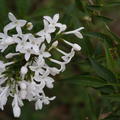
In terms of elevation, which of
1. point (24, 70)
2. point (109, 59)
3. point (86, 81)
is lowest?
point (86, 81)

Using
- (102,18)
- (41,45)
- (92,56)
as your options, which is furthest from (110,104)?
(41,45)

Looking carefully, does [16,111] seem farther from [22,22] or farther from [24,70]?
[22,22]

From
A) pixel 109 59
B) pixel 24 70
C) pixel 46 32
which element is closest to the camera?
pixel 24 70

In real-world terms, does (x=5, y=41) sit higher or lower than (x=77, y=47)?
higher

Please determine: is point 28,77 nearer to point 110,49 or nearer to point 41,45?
point 41,45

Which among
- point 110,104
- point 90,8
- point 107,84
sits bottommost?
point 110,104

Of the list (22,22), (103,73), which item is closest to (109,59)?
(103,73)

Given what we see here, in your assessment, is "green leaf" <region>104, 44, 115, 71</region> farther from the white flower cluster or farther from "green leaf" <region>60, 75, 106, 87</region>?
the white flower cluster

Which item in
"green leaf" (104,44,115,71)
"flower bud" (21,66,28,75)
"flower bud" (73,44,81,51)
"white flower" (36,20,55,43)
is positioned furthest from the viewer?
"green leaf" (104,44,115,71)

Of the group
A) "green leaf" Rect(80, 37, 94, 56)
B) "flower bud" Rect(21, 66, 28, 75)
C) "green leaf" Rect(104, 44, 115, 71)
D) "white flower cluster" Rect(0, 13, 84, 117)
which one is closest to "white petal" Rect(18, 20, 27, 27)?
"white flower cluster" Rect(0, 13, 84, 117)
